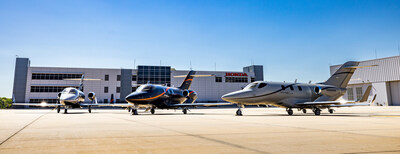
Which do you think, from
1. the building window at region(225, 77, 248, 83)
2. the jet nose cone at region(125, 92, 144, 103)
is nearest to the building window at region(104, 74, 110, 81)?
the building window at region(225, 77, 248, 83)

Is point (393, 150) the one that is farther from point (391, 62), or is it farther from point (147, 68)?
point (391, 62)

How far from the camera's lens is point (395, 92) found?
6656 centimetres

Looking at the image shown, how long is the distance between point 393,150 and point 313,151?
117 cm

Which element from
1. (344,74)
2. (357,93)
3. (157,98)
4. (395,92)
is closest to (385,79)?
(395,92)

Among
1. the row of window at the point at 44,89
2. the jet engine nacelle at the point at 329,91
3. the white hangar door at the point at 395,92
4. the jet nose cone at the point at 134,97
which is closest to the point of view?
the jet engine nacelle at the point at 329,91

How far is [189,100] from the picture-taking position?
27.9m

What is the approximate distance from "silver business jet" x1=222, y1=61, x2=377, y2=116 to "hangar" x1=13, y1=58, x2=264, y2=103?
46347 millimetres

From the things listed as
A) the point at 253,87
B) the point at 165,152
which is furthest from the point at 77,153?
the point at 253,87

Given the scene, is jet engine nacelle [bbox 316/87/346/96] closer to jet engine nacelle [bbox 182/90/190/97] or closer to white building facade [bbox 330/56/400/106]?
jet engine nacelle [bbox 182/90/190/97]

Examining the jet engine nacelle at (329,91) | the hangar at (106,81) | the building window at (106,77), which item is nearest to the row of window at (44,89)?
the hangar at (106,81)

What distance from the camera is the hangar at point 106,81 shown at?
62.1 meters

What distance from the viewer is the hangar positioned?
62.1 meters

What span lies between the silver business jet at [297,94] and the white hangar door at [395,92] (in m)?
59.4

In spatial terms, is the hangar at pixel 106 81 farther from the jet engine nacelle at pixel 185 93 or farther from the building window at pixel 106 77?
the jet engine nacelle at pixel 185 93
